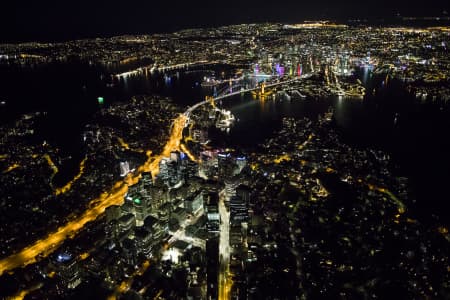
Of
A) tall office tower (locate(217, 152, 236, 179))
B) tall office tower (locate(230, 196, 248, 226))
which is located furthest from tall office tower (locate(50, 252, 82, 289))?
tall office tower (locate(217, 152, 236, 179))

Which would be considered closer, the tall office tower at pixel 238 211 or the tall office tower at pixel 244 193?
the tall office tower at pixel 238 211

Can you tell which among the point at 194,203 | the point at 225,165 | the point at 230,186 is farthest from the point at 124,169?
the point at 230,186

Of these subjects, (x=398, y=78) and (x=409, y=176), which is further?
(x=398, y=78)

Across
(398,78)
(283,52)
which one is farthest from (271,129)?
(283,52)

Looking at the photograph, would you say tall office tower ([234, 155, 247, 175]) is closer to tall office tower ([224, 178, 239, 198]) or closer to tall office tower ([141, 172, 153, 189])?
tall office tower ([224, 178, 239, 198])

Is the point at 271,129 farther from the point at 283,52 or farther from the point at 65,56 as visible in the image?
the point at 65,56

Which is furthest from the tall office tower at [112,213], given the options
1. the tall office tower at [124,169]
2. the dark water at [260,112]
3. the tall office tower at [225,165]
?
the dark water at [260,112]

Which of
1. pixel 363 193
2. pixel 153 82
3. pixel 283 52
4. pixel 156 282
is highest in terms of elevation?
pixel 283 52

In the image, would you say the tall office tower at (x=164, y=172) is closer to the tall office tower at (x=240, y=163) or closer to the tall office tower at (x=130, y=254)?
the tall office tower at (x=240, y=163)

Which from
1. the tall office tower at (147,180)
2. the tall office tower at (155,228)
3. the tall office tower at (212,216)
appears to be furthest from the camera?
the tall office tower at (147,180)
